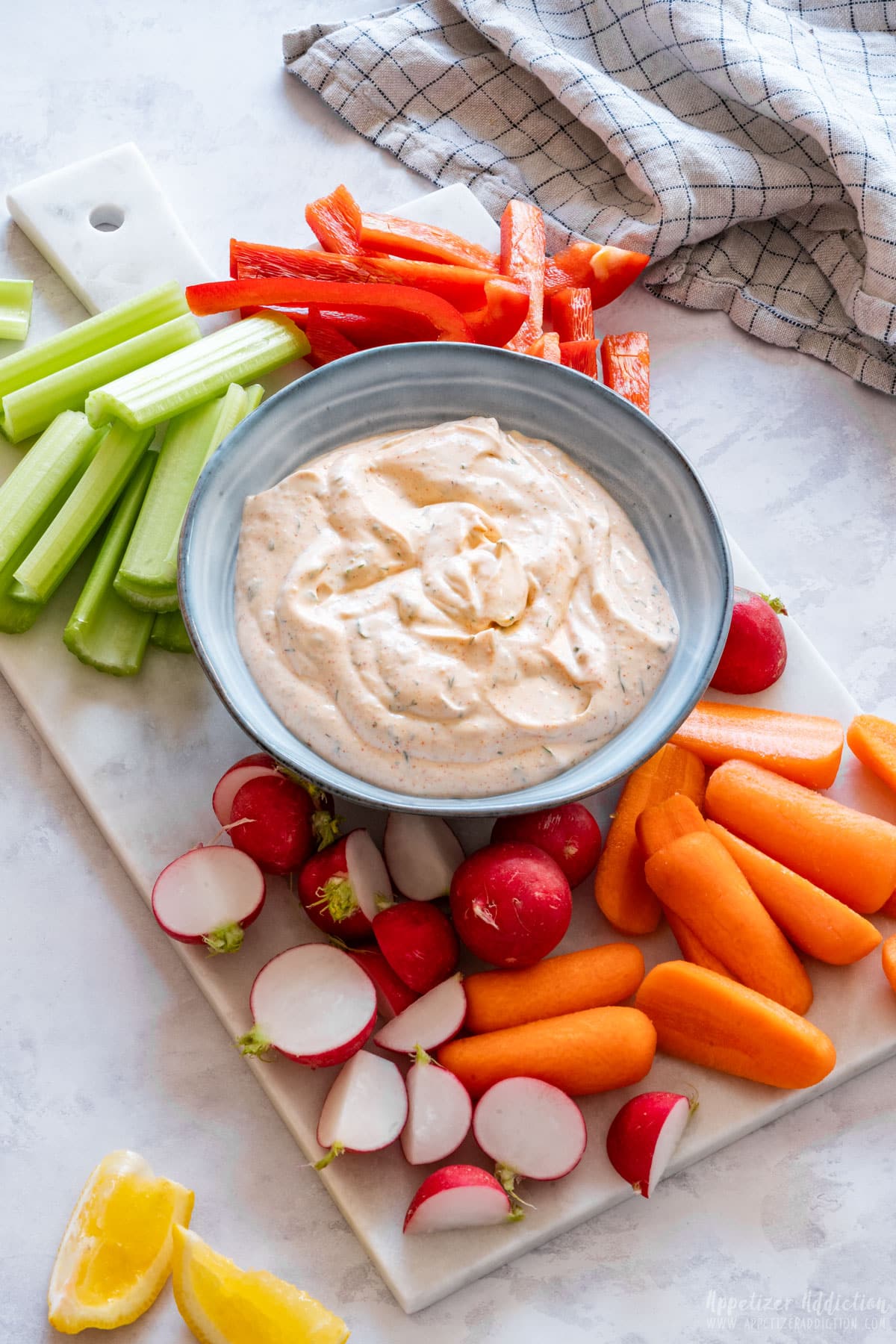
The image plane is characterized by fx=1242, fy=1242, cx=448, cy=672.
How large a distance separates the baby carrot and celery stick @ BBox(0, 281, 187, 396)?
173 cm

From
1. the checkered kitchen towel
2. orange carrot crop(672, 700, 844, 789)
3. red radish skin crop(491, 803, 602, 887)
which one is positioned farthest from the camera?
the checkered kitchen towel

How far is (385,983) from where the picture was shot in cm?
242

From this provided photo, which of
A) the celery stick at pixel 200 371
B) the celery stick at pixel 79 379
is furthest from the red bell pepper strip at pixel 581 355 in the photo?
the celery stick at pixel 79 379

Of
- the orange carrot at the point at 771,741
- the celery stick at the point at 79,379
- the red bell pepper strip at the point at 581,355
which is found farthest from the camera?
the red bell pepper strip at the point at 581,355

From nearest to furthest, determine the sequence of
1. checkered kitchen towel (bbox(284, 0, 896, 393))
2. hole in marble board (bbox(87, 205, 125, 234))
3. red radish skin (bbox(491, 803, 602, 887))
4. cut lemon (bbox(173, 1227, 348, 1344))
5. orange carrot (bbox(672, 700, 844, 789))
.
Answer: cut lemon (bbox(173, 1227, 348, 1344)), red radish skin (bbox(491, 803, 602, 887)), orange carrot (bbox(672, 700, 844, 789)), hole in marble board (bbox(87, 205, 125, 234)), checkered kitchen towel (bbox(284, 0, 896, 393))

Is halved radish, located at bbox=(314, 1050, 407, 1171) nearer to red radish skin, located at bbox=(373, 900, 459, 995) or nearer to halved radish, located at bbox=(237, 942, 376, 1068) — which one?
halved radish, located at bbox=(237, 942, 376, 1068)

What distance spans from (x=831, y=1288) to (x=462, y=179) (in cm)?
296

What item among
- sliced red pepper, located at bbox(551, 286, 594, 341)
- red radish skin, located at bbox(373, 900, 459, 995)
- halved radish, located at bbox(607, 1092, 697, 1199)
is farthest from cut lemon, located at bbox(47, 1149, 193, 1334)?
sliced red pepper, located at bbox(551, 286, 594, 341)

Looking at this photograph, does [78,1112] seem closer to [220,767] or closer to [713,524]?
[220,767]

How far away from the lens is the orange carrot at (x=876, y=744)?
8.86ft

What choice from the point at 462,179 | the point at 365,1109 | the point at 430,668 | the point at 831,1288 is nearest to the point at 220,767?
the point at 430,668

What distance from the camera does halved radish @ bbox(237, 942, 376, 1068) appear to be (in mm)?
2287

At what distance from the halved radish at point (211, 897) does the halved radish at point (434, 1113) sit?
43cm

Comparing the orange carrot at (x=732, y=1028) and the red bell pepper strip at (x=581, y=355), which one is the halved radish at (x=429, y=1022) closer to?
the orange carrot at (x=732, y=1028)
